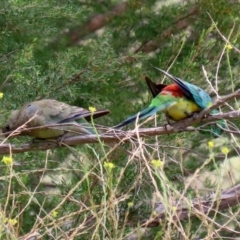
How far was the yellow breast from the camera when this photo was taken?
318 centimetres

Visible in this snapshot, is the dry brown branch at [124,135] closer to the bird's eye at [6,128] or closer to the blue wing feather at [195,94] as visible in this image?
the blue wing feather at [195,94]

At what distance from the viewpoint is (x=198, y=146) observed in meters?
5.30

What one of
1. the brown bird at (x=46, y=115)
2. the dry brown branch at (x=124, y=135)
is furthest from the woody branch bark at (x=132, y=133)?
the brown bird at (x=46, y=115)

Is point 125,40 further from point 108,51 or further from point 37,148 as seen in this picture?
point 37,148

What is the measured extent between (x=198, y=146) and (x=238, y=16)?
3.28ft

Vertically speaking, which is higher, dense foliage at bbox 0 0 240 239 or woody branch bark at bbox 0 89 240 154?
woody branch bark at bbox 0 89 240 154

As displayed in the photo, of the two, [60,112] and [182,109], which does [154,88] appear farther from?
[60,112]

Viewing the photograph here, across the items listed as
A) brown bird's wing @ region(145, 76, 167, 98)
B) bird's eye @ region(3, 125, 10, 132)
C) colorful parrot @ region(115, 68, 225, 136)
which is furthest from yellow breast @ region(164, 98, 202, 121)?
bird's eye @ region(3, 125, 10, 132)

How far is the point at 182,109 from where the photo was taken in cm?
319

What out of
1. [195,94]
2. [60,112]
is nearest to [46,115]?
[60,112]

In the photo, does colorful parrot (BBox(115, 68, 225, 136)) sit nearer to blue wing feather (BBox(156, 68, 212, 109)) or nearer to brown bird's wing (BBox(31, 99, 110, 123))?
blue wing feather (BBox(156, 68, 212, 109))

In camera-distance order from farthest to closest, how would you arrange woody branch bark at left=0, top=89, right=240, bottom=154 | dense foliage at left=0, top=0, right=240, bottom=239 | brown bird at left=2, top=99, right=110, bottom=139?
dense foliage at left=0, top=0, right=240, bottom=239
brown bird at left=2, top=99, right=110, bottom=139
woody branch bark at left=0, top=89, right=240, bottom=154

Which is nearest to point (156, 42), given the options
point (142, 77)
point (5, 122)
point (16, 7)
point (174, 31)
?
point (174, 31)

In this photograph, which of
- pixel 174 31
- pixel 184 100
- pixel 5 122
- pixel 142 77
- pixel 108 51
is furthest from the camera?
pixel 174 31
